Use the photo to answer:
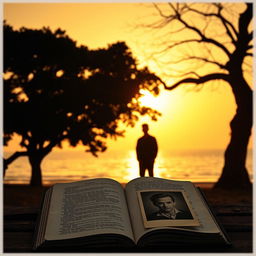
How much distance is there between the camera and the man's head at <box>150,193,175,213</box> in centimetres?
296

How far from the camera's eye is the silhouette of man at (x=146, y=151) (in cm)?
699

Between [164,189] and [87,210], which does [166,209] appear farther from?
[87,210]

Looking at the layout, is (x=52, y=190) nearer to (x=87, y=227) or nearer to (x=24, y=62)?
(x=87, y=227)

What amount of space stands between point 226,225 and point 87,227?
1.01 metres

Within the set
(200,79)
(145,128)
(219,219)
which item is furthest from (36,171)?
(219,219)

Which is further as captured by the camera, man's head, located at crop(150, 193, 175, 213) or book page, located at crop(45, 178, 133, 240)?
man's head, located at crop(150, 193, 175, 213)

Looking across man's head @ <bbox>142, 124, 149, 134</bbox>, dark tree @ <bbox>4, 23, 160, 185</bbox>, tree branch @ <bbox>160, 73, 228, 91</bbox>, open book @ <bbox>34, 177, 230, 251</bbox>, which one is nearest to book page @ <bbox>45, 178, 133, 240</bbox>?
open book @ <bbox>34, 177, 230, 251</bbox>

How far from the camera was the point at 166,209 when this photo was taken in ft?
9.69

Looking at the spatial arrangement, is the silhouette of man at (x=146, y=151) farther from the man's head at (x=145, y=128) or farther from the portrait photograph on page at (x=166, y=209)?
the portrait photograph on page at (x=166, y=209)

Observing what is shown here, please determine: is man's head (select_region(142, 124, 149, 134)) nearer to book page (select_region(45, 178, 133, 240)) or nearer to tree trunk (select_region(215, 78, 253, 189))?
book page (select_region(45, 178, 133, 240))

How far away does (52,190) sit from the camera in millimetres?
3457

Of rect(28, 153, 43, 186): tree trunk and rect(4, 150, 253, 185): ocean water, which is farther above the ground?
rect(28, 153, 43, 186): tree trunk

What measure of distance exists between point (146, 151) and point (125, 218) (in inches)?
165

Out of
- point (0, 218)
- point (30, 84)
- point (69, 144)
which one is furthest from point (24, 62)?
point (0, 218)
